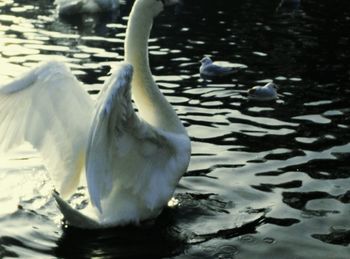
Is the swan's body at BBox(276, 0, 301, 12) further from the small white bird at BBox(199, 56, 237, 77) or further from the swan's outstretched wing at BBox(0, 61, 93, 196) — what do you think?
the swan's outstretched wing at BBox(0, 61, 93, 196)

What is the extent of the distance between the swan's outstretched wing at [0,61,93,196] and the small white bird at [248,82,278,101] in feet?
18.5

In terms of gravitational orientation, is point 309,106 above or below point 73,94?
below

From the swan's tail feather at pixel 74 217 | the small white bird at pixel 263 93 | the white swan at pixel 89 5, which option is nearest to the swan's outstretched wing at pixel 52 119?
the swan's tail feather at pixel 74 217

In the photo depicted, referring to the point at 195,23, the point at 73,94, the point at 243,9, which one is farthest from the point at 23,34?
the point at 73,94

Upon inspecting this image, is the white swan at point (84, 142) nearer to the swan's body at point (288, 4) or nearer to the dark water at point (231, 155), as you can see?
the dark water at point (231, 155)

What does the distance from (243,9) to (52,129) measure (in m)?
18.2

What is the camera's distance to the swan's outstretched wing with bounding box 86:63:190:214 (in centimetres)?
563

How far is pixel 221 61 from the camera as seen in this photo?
52.9 ft

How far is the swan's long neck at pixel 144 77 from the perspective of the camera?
7.61m

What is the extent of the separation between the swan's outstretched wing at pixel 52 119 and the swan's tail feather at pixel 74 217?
0.47m

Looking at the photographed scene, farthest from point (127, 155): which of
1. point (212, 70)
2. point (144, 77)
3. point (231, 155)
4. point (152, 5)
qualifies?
point (212, 70)

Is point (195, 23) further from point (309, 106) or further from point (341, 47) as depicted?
point (309, 106)

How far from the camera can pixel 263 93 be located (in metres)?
12.3

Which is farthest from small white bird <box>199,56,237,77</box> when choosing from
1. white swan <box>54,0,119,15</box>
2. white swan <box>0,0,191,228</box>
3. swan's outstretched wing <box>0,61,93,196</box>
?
white swan <box>54,0,119,15</box>
